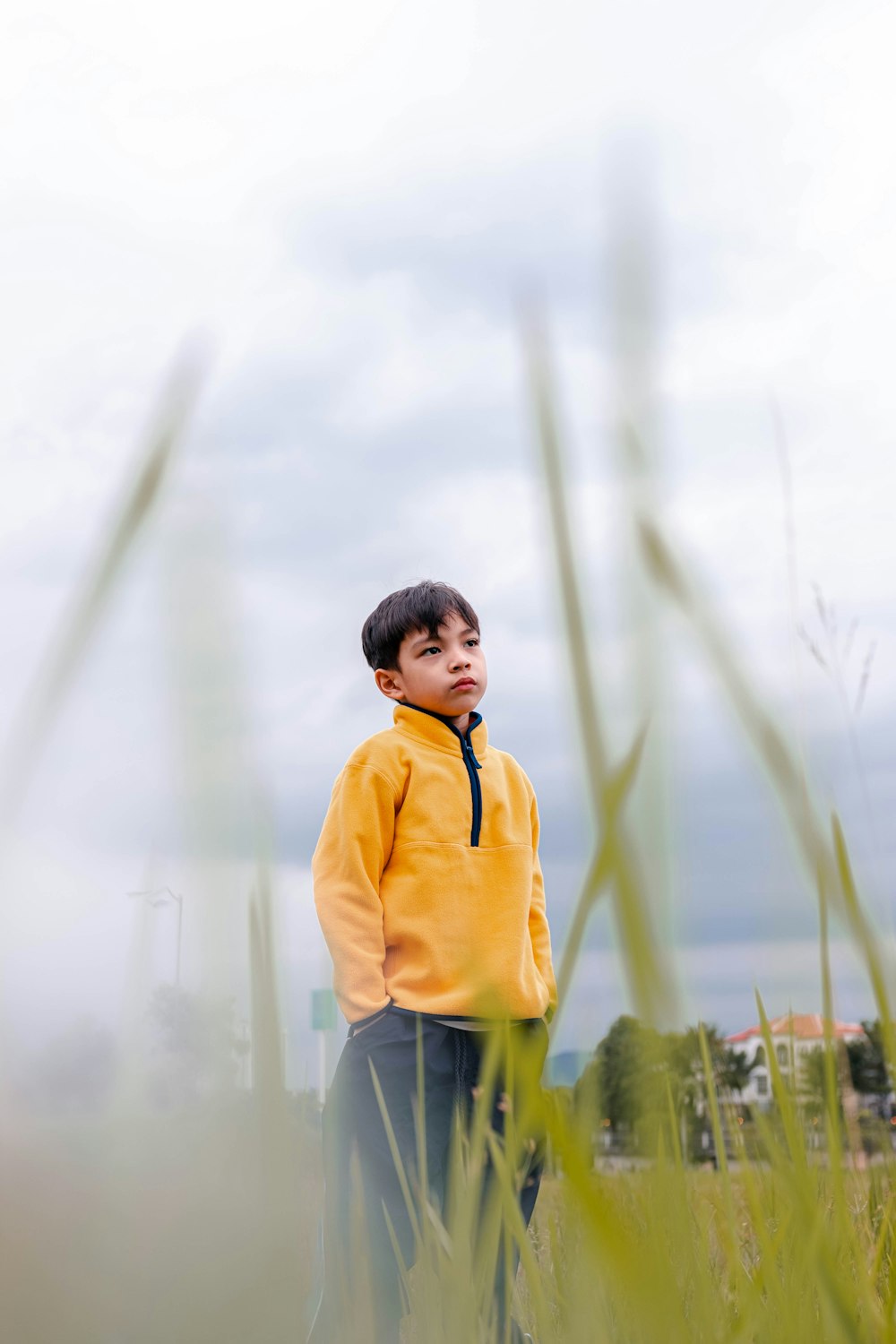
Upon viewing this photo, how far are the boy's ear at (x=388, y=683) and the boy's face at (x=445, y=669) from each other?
0.01 m

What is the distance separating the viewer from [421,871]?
1.22 meters

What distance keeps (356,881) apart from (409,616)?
0.32m

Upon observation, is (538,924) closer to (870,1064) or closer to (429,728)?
(429,728)

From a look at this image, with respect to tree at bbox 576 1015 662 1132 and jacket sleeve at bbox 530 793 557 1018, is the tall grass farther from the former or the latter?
jacket sleeve at bbox 530 793 557 1018

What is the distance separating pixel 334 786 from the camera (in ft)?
4.19

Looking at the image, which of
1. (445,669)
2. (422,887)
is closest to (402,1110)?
(422,887)

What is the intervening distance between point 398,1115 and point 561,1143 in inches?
36.6

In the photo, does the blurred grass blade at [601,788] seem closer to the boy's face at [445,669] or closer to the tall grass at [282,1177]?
the tall grass at [282,1177]

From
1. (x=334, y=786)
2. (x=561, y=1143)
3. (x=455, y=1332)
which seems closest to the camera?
(x=561, y=1143)

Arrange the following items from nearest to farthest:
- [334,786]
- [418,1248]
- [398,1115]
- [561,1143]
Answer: [561,1143]
[418,1248]
[398,1115]
[334,786]

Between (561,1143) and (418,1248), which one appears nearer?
(561,1143)

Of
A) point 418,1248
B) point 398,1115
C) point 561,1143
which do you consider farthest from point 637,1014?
point 398,1115

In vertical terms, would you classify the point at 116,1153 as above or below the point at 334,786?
below

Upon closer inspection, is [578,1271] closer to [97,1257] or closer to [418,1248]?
[97,1257]
